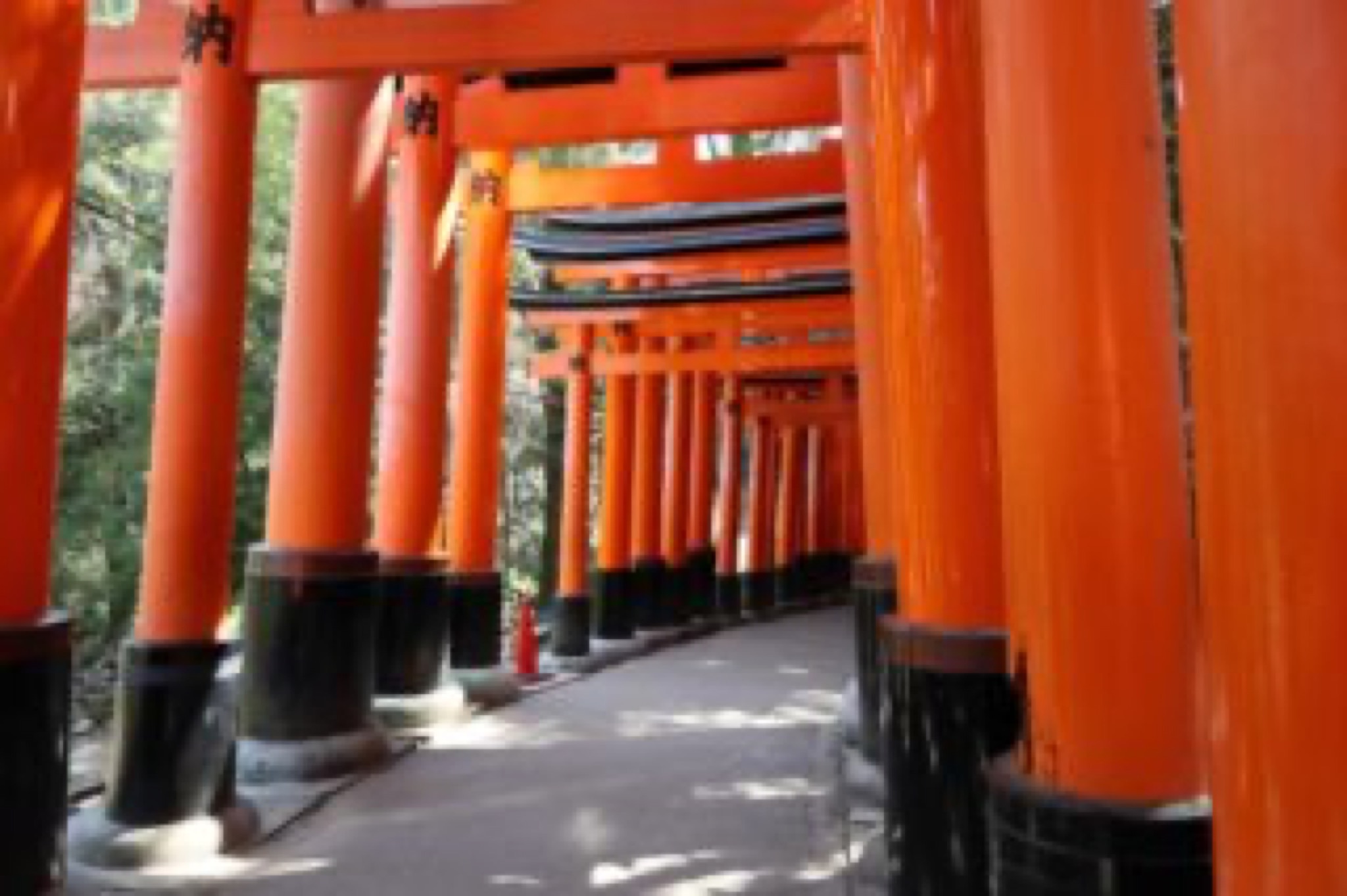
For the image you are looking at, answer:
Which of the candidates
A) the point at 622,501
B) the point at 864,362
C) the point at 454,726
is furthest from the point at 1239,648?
the point at 622,501

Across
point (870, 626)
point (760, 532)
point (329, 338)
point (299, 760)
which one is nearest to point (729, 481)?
point (760, 532)

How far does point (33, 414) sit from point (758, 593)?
1650 cm

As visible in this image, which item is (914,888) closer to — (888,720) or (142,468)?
(888,720)

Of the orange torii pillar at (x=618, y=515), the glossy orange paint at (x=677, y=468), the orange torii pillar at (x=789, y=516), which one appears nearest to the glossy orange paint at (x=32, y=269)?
the orange torii pillar at (x=618, y=515)

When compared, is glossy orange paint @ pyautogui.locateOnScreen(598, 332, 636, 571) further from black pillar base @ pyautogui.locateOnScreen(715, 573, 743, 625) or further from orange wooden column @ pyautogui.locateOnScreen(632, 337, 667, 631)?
black pillar base @ pyautogui.locateOnScreen(715, 573, 743, 625)

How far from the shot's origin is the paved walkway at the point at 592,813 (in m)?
4.35

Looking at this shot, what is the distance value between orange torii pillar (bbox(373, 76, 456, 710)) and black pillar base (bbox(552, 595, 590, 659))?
4347 mm

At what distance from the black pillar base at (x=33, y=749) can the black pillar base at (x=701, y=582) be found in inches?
495

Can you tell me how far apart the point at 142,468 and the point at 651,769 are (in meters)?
9.74

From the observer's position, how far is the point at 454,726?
24.4ft

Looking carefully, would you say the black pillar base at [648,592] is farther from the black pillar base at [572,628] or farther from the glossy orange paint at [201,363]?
the glossy orange paint at [201,363]

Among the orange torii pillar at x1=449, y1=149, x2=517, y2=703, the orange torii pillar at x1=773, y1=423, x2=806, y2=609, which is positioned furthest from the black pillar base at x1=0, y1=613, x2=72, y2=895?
the orange torii pillar at x1=773, y1=423, x2=806, y2=609

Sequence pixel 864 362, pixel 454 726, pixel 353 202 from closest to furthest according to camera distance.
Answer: pixel 864 362, pixel 353 202, pixel 454 726

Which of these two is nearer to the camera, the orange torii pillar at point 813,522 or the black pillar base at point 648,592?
the black pillar base at point 648,592
